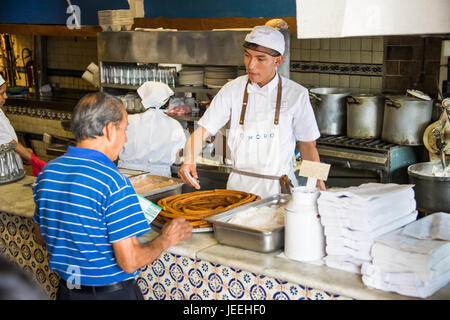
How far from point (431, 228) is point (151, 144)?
11.1ft

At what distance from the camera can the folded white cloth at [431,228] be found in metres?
2.29

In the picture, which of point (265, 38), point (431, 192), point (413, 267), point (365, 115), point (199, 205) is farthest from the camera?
point (365, 115)

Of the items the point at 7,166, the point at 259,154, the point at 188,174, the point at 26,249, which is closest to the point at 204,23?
the point at 259,154

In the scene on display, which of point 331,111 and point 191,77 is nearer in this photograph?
point 331,111

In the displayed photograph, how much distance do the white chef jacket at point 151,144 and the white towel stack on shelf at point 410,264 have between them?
10.9 feet

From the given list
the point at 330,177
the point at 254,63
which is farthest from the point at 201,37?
the point at 254,63

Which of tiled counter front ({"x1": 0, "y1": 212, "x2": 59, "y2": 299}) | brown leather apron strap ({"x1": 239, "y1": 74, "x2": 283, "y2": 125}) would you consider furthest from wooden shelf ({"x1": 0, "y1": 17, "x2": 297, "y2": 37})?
tiled counter front ({"x1": 0, "y1": 212, "x2": 59, "y2": 299})

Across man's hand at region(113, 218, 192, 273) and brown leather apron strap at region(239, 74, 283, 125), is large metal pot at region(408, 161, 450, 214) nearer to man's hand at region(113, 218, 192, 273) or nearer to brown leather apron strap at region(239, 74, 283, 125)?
brown leather apron strap at region(239, 74, 283, 125)

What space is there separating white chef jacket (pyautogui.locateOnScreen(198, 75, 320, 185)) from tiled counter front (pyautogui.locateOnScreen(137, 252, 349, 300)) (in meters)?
1.40

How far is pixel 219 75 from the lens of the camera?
6102mm

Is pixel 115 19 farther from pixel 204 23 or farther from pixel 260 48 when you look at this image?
pixel 260 48
